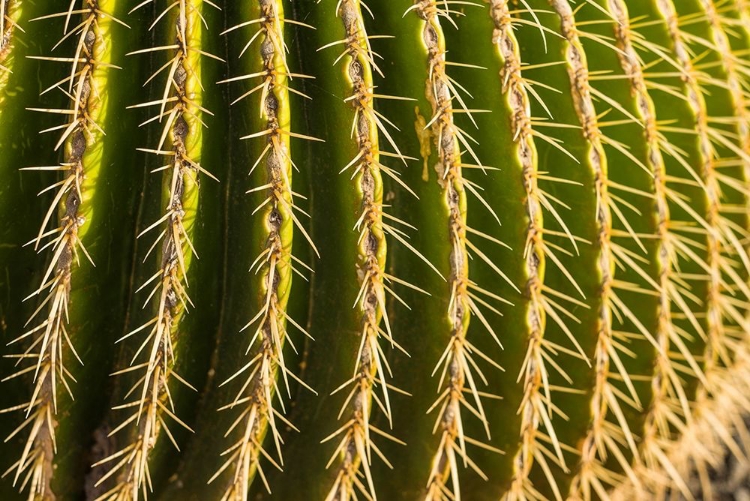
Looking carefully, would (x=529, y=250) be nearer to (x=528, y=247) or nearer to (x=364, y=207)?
(x=528, y=247)

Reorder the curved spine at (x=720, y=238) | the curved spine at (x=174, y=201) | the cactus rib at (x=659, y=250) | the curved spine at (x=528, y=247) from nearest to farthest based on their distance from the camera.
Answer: the curved spine at (x=174, y=201) → the curved spine at (x=528, y=247) → the cactus rib at (x=659, y=250) → the curved spine at (x=720, y=238)

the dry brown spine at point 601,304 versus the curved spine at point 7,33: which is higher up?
the curved spine at point 7,33

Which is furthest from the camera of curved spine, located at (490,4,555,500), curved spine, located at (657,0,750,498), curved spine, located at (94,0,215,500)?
curved spine, located at (657,0,750,498)

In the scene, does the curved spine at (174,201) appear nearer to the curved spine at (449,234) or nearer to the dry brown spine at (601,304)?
the curved spine at (449,234)

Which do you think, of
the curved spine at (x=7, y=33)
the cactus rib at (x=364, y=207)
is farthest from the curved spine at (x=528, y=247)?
the curved spine at (x=7, y=33)

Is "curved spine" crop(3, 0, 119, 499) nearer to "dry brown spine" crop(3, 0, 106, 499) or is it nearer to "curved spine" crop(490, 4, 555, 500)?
"dry brown spine" crop(3, 0, 106, 499)

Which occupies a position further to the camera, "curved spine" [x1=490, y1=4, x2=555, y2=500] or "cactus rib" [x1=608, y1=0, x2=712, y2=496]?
"cactus rib" [x1=608, y1=0, x2=712, y2=496]

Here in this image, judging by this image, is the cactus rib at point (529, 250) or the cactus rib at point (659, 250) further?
the cactus rib at point (659, 250)

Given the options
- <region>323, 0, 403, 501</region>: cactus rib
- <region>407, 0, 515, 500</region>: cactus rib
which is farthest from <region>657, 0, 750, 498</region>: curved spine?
<region>323, 0, 403, 501</region>: cactus rib
